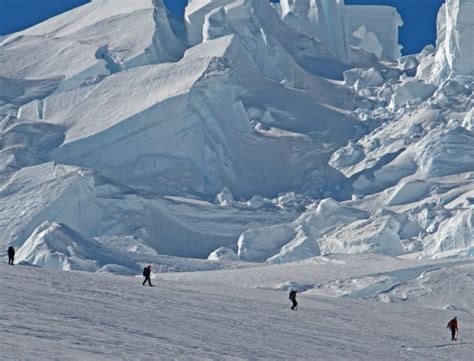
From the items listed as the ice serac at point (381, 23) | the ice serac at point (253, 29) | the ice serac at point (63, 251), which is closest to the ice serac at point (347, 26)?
the ice serac at point (381, 23)

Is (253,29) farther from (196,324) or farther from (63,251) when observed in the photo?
(196,324)

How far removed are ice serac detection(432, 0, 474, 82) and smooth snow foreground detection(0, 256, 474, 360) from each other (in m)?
84.6

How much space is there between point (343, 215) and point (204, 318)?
63.8m

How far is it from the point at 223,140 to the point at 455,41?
3343 cm

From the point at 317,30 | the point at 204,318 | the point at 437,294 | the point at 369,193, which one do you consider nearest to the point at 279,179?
the point at 369,193

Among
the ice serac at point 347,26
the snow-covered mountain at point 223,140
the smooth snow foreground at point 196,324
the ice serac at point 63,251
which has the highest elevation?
the ice serac at point 347,26

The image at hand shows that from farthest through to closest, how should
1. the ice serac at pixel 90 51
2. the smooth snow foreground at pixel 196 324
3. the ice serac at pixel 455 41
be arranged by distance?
the ice serac at pixel 455 41, the ice serac at pixel 90 51, the smooth snow foreground at pixel 196 324

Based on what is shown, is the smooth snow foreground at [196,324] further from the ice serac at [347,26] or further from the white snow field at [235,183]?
the ice serac at [347,26]

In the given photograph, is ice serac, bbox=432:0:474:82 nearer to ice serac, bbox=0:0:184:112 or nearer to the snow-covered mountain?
the snow-covered mountain

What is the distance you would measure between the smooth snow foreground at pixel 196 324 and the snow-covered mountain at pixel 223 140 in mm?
27821

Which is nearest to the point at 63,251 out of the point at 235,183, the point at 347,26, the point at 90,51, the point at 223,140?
the point at 223,140

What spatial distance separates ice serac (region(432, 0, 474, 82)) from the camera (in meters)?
122

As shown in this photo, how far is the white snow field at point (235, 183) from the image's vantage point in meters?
27.4

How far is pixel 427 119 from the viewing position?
11631 centimetres
